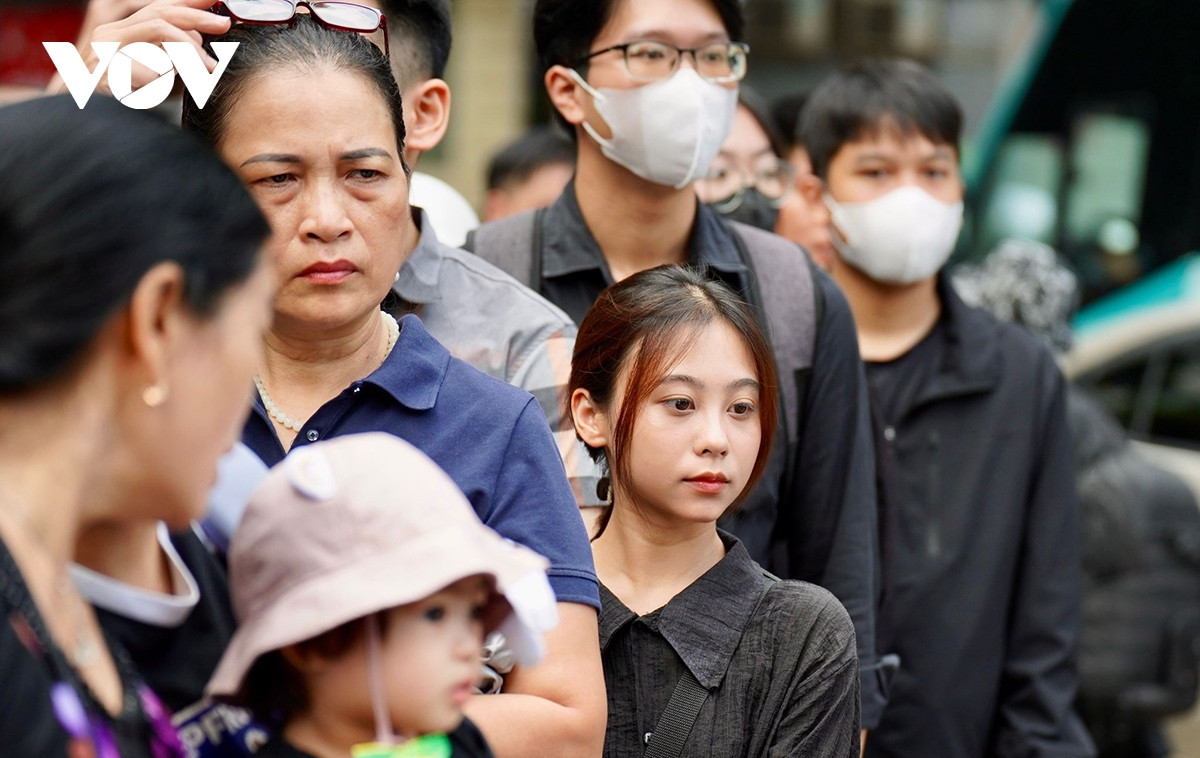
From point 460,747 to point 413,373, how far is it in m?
0.64

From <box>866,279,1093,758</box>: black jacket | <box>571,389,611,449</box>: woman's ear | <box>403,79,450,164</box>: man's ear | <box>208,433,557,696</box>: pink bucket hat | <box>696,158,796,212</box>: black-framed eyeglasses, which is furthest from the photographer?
<box>696,158,796,212</box>: black-framed eyeglasses

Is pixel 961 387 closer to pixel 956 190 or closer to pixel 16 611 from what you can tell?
pixel 956 190

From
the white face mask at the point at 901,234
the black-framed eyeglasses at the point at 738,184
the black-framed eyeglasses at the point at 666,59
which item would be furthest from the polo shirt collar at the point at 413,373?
the black-framed eyeglasses at the point at 738,184

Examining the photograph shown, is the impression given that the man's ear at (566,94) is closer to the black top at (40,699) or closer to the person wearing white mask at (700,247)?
the person wearing white mask at (700,247)

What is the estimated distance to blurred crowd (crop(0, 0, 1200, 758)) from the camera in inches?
60.2

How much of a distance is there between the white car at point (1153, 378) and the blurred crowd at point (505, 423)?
3617mm

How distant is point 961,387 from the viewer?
4219mm

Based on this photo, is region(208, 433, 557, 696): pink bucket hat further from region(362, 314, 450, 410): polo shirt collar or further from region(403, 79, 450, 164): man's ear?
region(403, 79, 450, 164): man's ear

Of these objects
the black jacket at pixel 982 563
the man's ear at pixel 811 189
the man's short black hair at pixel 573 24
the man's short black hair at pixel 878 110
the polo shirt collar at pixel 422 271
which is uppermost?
the man's short black hair at pixel 573 24

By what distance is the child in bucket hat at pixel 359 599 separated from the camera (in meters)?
1.69

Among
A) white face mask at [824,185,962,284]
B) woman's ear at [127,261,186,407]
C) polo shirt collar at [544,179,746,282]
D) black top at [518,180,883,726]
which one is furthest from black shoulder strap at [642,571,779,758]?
white face mask at [824,185,962,284]

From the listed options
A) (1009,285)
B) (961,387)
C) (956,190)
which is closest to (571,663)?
(961,387)

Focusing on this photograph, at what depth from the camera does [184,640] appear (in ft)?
5.74

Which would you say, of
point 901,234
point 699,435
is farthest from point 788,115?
point 699,435
